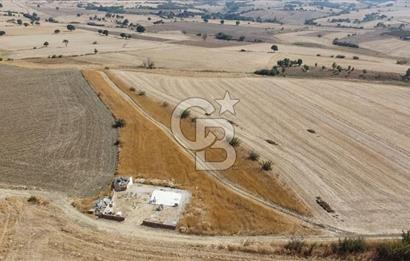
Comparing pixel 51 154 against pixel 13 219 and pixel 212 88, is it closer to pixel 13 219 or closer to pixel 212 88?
pixel 13 219

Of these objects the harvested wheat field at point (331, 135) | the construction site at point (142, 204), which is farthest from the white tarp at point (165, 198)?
the harvested wheat field at point (331, 135)

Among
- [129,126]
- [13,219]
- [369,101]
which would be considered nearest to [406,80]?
[369,101]

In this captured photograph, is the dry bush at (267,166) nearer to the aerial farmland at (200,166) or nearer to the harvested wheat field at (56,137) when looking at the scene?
the aerial farmland at (200,166)

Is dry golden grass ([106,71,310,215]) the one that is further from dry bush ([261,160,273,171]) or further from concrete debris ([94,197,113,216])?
concrete debris ([94,197,113,216])

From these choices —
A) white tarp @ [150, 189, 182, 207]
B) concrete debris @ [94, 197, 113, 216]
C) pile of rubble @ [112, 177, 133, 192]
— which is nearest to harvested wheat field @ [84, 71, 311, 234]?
white tarp @ [150, 189, 182, 207]

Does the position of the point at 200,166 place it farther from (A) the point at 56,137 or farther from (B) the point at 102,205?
(A) the point at 56,137

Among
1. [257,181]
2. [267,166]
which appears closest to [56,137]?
[257,181]
